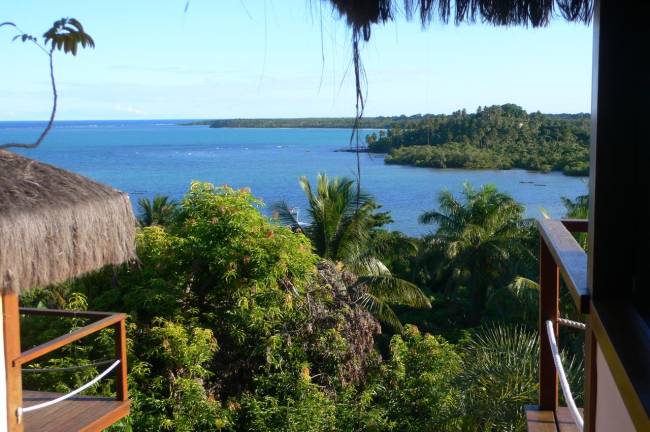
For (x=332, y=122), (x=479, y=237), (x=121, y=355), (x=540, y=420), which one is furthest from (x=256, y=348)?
(x=479, y=237)

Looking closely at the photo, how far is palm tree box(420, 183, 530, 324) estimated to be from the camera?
712 inches

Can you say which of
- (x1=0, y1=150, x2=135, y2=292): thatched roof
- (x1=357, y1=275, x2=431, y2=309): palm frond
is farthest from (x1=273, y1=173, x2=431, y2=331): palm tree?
(x1=0, y1=150, x2=135, y2=292): thatched roof

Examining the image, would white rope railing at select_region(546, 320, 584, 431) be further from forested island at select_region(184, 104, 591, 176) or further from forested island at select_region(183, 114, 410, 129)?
forested island at select_region(183, 114, 410, 129)

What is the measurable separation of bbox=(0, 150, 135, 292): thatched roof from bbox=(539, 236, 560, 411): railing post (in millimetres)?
2412

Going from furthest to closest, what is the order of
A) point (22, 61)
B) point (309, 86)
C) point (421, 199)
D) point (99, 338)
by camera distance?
point (421, 199) → point (99, 338) → point (22, 61) → point (309, 86)

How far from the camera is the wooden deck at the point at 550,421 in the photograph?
2473 millimetres

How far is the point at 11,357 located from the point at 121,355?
0.94 metres

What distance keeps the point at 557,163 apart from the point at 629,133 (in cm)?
621

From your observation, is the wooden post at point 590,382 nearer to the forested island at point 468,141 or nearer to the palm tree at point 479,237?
the forested island at point 468,141

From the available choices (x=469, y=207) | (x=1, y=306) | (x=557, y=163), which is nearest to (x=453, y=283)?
(x=469, y=207)

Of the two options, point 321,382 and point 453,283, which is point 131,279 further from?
point 453,283

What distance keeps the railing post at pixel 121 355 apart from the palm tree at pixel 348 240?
29.8 ft

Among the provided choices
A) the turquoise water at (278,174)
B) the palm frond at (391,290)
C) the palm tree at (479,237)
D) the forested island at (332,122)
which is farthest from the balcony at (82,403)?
the palm tree at (479,237)

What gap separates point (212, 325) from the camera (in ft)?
32.3
